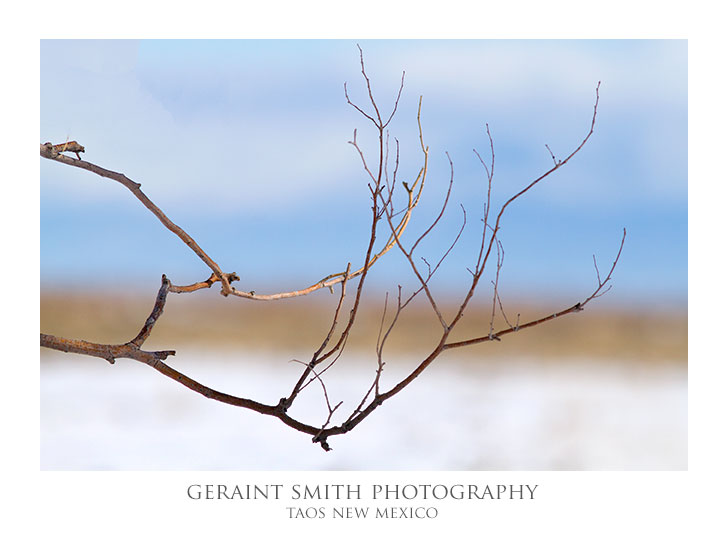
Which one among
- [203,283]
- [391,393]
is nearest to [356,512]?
[391,393]

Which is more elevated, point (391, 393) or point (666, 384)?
point (666, 384)

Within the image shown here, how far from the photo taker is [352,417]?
3.76 feet

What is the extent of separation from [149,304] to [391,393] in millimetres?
2612

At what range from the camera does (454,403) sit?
3.43m

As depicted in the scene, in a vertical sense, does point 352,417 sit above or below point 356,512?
above

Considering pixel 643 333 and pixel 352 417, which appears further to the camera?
pixel 643 333

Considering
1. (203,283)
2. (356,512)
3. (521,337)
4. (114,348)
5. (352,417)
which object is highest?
(521,337)

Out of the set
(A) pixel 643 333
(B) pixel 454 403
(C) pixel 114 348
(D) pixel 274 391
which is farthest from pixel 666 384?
(C) pixel 114 348

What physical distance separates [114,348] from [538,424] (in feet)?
8.34

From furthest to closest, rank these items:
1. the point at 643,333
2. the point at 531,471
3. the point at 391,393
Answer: the point at 643,333 < the point at 531,471 < the point at 391,393

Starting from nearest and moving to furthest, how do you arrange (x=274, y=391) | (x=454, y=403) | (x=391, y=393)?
(x=391, y=393)
(x=274, y=391)
(x=454, y=403)

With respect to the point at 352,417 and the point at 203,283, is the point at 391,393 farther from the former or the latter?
the point at 203,283
